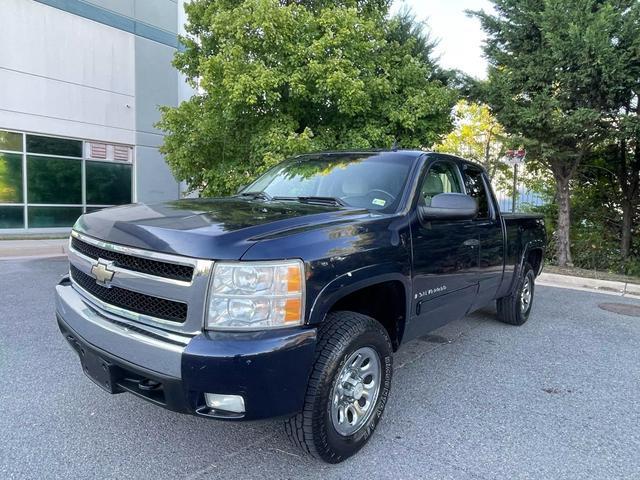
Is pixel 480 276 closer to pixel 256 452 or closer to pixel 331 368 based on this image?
pixel 331 368

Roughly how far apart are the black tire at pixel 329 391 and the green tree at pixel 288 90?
654cm

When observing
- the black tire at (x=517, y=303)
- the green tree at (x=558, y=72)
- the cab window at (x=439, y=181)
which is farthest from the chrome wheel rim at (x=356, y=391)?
the green tree at (x=558, y=72)

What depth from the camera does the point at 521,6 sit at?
9930 millimetres

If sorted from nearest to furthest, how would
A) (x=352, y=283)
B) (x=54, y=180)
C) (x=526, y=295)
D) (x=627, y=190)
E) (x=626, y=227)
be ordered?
(x=352, y=283) < (x=526, y=295) < (x=627, y=190) < (x=626, y=227) < (x=54, y=180)

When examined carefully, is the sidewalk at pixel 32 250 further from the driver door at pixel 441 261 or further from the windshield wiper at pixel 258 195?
the driver door at pixel 441 261

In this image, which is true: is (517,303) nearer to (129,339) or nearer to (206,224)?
(206,224)

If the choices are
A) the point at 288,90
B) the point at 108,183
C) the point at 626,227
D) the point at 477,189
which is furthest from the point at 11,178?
the point at 626,227

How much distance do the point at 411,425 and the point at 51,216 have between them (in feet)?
52.7

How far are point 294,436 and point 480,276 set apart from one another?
2.41 m

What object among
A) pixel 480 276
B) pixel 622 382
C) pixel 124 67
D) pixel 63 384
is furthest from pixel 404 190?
pixel 124 67

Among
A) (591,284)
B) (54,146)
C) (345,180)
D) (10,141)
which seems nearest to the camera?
(345,180)

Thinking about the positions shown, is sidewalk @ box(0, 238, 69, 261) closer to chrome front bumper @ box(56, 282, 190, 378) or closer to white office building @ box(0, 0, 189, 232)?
white office building @ box(0, 0, 189, 232)

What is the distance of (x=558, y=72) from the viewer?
9297mm

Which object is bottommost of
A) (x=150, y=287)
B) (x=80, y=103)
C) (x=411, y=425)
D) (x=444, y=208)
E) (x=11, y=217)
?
(x=411, y=425)
